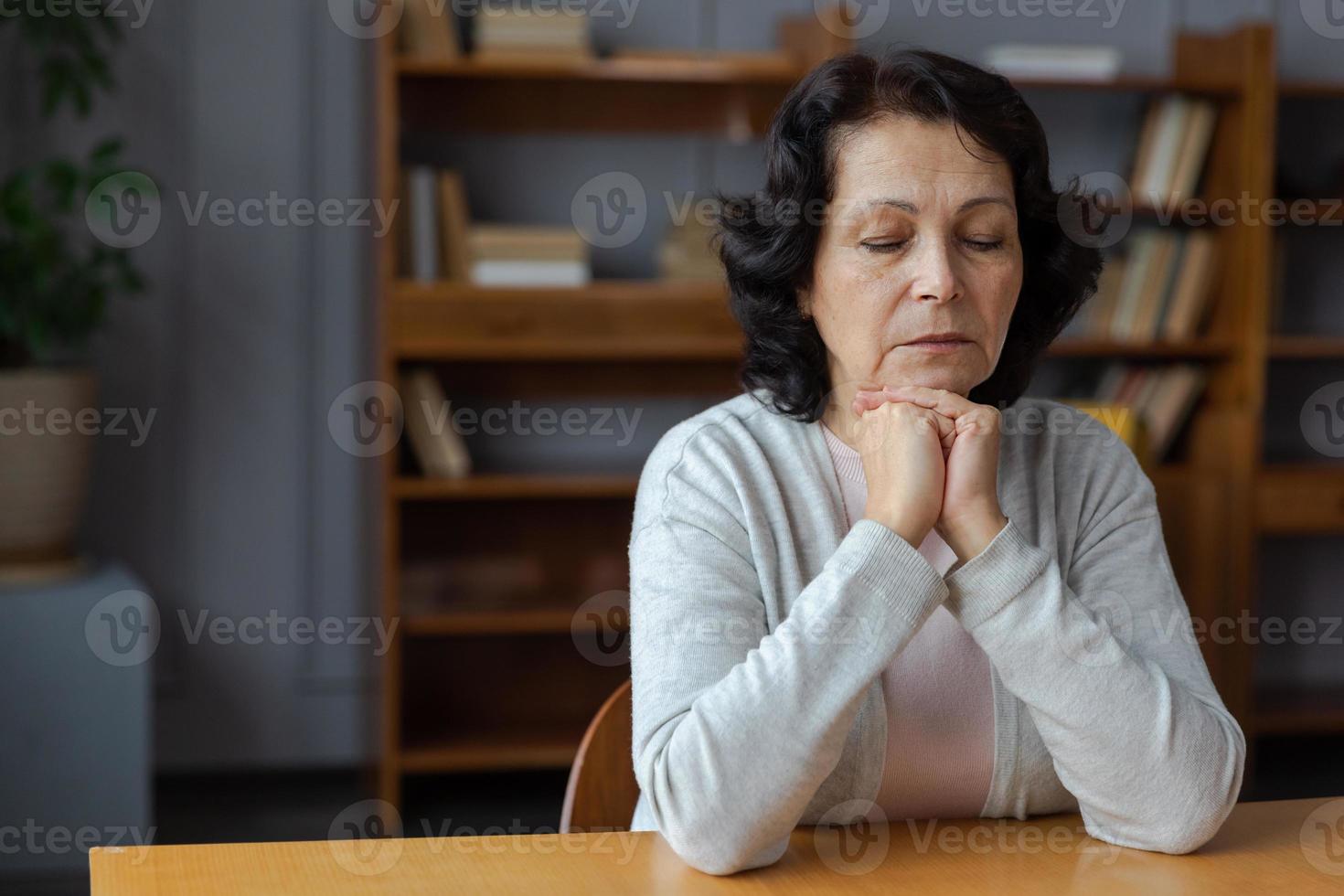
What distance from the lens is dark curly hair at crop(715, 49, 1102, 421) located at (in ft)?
4.46

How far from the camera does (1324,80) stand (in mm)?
4051

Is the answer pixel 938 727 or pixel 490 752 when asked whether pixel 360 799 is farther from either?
pixel 938 727

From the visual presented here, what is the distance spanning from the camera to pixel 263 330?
12.0 feet

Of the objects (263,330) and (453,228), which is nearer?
(453,228)

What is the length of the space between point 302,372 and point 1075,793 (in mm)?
2819

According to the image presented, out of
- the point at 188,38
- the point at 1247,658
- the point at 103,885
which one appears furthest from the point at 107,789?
the point at 1247,658

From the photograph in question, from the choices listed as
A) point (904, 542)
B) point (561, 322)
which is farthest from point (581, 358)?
point (904, 542)

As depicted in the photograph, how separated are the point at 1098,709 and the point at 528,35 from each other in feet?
8.39

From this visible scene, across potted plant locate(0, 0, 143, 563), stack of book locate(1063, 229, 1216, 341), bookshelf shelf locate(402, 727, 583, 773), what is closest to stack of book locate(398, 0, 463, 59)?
potted plant locate(0, 0, 143, 563)

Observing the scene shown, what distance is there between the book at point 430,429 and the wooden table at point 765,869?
228 centimetres

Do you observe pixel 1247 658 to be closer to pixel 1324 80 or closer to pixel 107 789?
pixel 1324 80

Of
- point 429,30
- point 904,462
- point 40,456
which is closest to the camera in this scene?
point 904,462

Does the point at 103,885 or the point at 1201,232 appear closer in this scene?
the point at 103,885

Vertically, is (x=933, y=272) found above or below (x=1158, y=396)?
above
